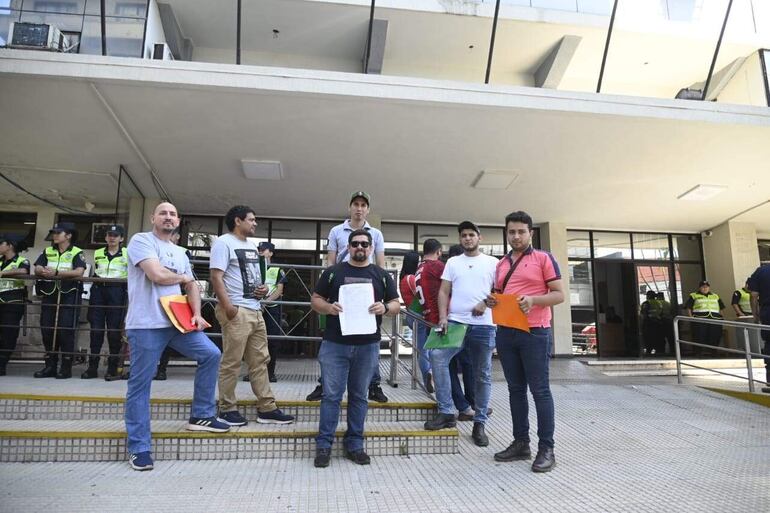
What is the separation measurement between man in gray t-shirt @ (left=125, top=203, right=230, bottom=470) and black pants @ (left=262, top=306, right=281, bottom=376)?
1733 mm

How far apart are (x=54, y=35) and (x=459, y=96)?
4.89m

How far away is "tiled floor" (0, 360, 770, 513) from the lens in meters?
2.42

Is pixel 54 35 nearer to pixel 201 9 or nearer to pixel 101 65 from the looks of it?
pixel 101 65

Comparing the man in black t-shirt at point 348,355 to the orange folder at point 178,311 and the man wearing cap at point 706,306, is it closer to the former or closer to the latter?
the orange folder at point 178,311

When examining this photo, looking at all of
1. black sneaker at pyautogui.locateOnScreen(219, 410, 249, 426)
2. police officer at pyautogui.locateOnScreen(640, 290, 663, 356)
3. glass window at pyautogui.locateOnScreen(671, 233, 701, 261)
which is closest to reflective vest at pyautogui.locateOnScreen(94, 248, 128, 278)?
black sneaker at pyautogui.locateOnScreen(219, 410, 249, 426)

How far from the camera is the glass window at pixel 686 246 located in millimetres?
10655

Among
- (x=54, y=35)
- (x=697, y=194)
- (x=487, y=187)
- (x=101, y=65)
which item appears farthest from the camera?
(x=697, y=194)

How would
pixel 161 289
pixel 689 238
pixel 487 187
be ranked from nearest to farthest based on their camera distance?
1. pixel 161 289
2. pixel 487 187
3. pixel 689 238

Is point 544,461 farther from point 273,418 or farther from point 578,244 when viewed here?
point 578,244

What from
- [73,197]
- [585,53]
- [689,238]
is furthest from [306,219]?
[689,238]

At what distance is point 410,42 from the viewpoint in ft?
30.7

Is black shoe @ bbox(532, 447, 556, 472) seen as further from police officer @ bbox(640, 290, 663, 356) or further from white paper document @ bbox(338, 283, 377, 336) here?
police officer @ bbox(640, 290, 663, 356)

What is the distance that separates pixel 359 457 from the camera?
2.97m

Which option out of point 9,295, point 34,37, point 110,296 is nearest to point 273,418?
point 110,296
